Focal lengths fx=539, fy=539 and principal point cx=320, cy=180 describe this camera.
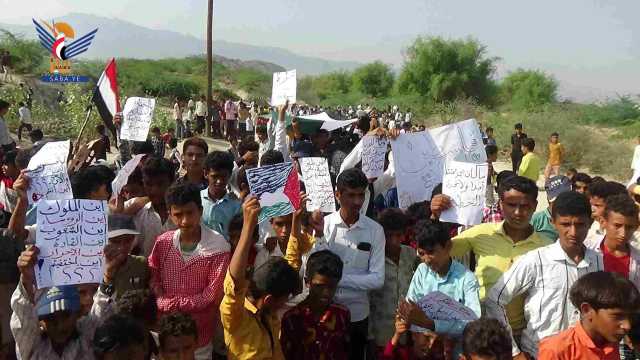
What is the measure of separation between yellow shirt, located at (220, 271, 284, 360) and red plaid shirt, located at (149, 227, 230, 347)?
31 centimetres

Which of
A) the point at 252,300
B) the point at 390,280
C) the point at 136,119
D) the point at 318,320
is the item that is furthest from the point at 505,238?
the point at 136,119

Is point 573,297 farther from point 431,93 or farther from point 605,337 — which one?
point 431,93

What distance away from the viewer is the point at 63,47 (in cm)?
1777

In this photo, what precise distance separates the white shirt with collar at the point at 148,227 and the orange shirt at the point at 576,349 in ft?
7.93

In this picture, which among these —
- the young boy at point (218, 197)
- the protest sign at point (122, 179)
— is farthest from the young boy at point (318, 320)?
the protest sign at point (122, 179)

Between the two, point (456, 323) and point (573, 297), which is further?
point (456, 323)

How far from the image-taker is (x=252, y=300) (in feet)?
9.21

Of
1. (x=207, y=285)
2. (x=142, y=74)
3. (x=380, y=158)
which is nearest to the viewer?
(x=207, y=285)

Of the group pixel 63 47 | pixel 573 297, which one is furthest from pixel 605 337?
pixel 63 47

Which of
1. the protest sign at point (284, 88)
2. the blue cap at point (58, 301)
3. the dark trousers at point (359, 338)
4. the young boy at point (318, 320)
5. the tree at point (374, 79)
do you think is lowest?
the tree at point (374, 79)

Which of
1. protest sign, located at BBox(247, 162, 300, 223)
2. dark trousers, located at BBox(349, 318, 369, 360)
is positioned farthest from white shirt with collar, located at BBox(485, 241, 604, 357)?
protest sign, located at BBox(247, 162, 300, 223)

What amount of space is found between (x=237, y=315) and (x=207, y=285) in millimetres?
468

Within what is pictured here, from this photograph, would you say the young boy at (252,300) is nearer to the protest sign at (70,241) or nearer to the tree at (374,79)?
the protest sign at (70,241)

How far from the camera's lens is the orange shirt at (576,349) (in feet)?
7.64
